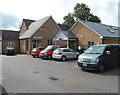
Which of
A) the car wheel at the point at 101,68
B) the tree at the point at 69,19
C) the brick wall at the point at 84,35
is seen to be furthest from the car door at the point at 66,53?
the tree at the point at 69,19

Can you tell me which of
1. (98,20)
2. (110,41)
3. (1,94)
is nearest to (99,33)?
(110,41)

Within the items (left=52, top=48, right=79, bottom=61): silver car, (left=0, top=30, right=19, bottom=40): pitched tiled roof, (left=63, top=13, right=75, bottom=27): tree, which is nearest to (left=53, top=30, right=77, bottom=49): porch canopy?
→ (left=52, top=48, right=79, bottom=61): silver car

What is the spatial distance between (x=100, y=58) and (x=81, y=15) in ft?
162

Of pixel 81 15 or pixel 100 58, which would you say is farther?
pixel 81 15

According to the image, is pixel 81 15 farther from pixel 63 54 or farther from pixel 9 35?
pixel 63 54

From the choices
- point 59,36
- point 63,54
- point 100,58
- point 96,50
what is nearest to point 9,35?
point 59,36

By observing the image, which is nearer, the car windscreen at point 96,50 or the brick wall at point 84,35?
the car windscreen at point 96,50

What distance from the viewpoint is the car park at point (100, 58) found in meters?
11.4

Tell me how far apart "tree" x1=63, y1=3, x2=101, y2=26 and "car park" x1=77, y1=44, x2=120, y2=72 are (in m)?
46.0

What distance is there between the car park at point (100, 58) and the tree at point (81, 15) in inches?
1810

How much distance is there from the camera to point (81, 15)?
59.4 meters

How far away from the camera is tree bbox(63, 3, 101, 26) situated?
5927 centimetres

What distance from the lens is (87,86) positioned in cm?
785

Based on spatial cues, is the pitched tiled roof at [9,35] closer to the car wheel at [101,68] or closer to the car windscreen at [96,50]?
the car windscreen at [96,50]
